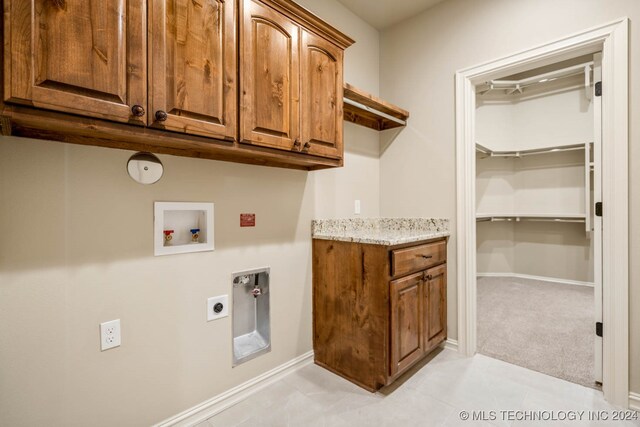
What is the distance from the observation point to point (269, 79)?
149 centimetres

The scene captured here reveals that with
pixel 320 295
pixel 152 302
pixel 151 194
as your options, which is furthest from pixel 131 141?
pixel 320 295

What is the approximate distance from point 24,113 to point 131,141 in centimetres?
43

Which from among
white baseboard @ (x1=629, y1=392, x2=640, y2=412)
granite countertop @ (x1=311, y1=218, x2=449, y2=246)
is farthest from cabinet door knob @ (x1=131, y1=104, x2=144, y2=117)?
white baseboard @ (x1=629, y1=392, x2=640, y2=412)

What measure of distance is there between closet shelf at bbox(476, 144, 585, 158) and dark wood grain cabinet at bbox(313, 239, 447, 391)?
2.81 m

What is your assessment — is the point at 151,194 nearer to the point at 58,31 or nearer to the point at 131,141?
the point at 131,141

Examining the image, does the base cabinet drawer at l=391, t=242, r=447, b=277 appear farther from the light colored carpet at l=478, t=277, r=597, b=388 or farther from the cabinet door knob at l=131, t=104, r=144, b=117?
the cabinet door knob at l=131, t=104, r=144, b=117

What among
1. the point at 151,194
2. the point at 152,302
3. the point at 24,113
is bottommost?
the point at 152,302

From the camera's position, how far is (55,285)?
1.21 meters

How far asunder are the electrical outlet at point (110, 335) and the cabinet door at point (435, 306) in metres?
1.85

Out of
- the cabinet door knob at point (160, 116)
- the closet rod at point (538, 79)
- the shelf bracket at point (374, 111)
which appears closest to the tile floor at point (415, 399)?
the cabinet door knob at point (160, 116)

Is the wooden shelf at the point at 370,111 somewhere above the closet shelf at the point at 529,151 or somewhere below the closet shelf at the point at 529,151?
below

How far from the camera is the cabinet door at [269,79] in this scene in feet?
4.56

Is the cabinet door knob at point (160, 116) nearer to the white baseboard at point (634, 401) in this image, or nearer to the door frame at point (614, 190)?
the door frame at point (614, 190)

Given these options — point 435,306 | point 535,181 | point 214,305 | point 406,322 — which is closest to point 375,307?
point 406,322
